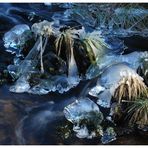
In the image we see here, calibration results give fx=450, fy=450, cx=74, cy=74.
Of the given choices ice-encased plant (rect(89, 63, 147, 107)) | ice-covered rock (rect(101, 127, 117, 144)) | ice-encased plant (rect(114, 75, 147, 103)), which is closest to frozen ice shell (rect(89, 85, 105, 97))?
ice-encased plant (rect(89, 63, 147, 107))

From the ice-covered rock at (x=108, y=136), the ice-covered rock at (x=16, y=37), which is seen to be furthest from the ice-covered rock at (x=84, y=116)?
the ice-covered rock at (x=16, y=37)

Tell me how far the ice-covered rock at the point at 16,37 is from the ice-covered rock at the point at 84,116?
484mm

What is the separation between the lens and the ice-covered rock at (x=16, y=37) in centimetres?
221

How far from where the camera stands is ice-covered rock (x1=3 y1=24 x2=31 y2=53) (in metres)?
2.21

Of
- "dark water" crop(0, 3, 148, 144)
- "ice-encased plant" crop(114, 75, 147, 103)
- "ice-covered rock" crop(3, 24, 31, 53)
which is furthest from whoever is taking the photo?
"ice-covered rock" crop(3, 24, 31, 53)

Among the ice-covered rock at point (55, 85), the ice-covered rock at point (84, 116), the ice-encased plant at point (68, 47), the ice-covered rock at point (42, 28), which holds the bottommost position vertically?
the ice-covered rock at point (84, 116)

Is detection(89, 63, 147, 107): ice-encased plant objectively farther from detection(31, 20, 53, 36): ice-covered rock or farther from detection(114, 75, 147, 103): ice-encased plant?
detection(31, 20, 53, 36): ice-covered rock

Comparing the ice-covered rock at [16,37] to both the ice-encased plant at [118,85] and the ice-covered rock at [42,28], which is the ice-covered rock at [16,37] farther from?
the ice-encased plant at [118,85]

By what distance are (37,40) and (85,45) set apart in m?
0.23

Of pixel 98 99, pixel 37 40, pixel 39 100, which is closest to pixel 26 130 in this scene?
pixel 39 100

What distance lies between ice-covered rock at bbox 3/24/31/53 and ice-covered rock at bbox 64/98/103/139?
48 cm

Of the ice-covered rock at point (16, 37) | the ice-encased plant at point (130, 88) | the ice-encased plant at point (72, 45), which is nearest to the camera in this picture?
the ice-encased plant at point (130, 88)

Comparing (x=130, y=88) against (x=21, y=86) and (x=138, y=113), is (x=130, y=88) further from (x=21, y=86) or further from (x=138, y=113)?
(x=21, y=86)

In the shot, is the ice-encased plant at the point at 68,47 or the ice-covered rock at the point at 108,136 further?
the ice-encased plant at the point at 68,47
